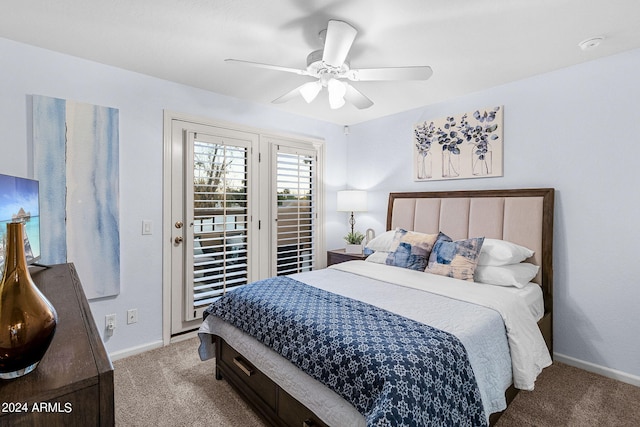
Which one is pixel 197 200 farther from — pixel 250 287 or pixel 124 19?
pixel 124 19

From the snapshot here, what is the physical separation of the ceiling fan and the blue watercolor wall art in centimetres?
138

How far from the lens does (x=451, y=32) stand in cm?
202

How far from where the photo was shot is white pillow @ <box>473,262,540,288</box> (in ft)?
7.58

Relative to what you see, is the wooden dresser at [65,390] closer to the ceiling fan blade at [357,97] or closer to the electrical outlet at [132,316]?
the electrical outlet at [132,316]

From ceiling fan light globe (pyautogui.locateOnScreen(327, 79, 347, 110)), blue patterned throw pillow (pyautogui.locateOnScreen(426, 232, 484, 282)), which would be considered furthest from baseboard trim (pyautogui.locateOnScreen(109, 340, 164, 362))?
ceiling fan light globe (pyautogui.locateOnScreen(327, 79, 347, 110))

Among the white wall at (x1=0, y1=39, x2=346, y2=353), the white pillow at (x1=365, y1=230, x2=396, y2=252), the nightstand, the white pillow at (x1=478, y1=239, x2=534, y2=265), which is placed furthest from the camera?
the nightstand

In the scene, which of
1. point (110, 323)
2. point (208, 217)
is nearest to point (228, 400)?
point (110, 323)

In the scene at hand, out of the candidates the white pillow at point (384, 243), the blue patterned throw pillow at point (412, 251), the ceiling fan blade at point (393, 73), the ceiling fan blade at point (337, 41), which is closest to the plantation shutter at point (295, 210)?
the white pillow at point (384, 243)

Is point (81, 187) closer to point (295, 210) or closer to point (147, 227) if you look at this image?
point (147, 227)

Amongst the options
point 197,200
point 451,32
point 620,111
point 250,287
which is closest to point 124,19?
point 197,200

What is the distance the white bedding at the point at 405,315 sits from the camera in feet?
4.78

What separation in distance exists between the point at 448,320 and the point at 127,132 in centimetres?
281

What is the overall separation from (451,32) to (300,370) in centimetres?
223

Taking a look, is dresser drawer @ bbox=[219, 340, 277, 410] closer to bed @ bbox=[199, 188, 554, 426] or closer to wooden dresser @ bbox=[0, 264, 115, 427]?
bed @ bbox=[199, 188, 554, 426]
